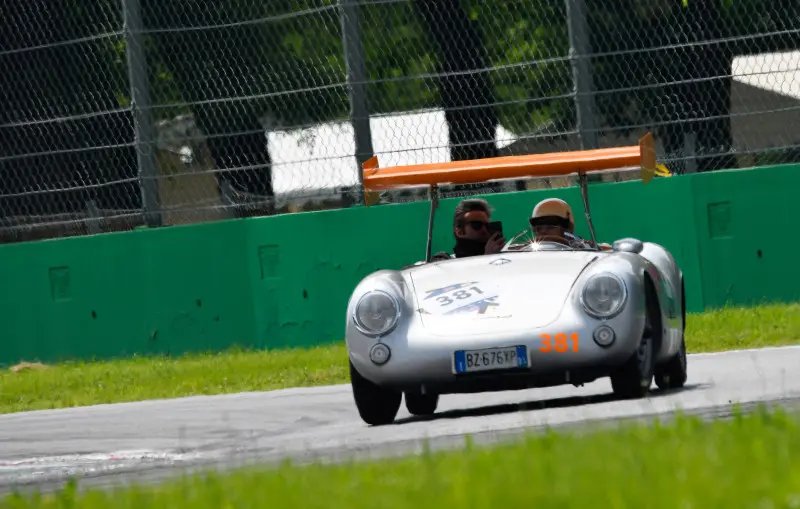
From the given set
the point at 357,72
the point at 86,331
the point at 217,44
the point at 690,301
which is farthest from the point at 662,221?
the point at 86,331

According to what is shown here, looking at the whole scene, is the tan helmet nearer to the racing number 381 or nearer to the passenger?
the passenger

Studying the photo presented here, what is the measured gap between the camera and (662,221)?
1328 centimetres

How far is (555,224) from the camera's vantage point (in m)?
9.36

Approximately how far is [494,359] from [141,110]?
23.7 ft

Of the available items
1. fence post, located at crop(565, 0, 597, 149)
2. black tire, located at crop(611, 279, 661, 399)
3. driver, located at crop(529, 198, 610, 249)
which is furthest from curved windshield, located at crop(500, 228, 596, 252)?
fence post, located at crop(565, 0, 597, 149)

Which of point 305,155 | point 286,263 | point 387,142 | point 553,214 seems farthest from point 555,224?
point 286,263

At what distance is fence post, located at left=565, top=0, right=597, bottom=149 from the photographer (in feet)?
43.3

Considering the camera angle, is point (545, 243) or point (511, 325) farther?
point (545, 243)

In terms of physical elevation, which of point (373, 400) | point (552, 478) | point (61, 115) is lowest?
point (373, 400)

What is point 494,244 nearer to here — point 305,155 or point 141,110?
point 305,155

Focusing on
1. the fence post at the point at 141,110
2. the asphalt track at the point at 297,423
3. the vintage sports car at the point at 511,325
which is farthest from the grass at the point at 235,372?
the vintage sports car at the point at 511,325

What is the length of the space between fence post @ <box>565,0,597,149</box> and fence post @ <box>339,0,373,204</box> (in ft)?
5.37

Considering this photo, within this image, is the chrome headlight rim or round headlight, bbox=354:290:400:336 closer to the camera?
the chrome headlight rim

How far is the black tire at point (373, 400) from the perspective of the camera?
333 inches
